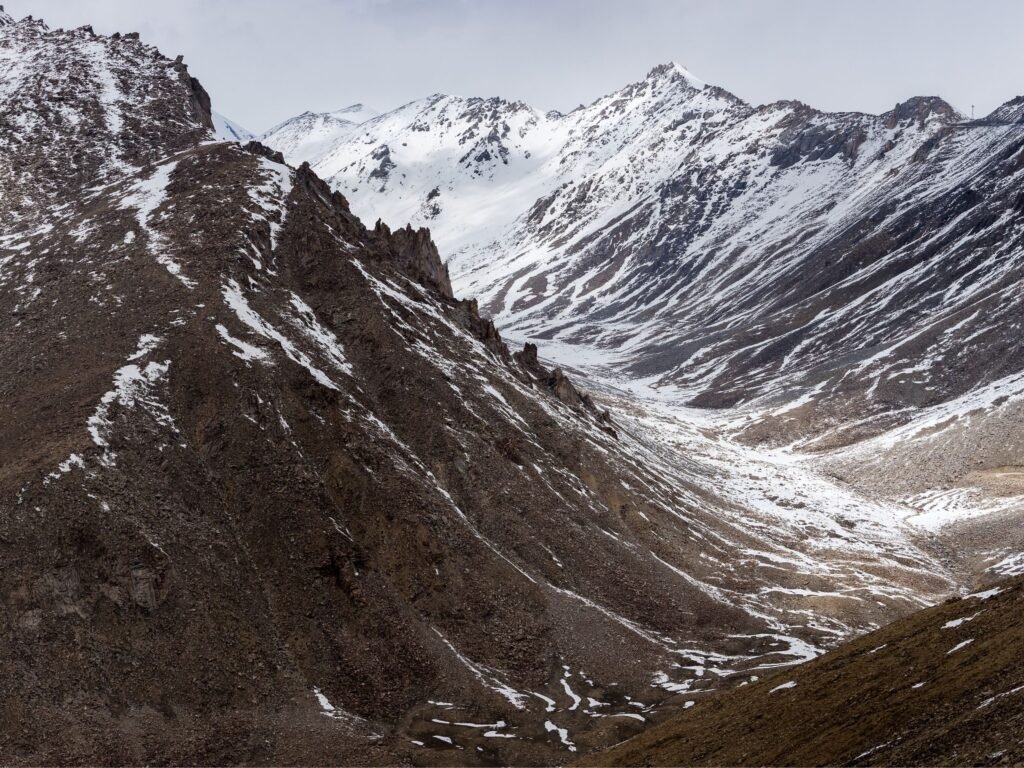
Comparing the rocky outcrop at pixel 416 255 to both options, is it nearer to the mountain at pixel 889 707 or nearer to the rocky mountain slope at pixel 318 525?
the rocky mountain slope at pixel 318 525

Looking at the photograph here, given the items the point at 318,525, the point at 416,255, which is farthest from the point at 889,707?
the point at 416,255

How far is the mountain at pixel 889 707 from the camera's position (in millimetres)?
25141

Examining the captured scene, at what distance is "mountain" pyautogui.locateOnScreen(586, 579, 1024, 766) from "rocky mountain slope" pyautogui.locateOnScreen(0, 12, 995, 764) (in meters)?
9.38

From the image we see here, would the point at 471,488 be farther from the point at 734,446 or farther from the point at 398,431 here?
the point at 734,446

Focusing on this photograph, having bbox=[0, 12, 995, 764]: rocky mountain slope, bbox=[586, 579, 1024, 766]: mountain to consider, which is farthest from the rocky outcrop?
bbox=[586, 579, 1024, 766]: mountain

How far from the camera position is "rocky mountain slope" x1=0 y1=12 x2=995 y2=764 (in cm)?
4297

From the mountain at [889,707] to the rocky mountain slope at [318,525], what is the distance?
9.38 m

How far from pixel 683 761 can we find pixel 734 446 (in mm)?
101424

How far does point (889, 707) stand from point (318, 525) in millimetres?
32084

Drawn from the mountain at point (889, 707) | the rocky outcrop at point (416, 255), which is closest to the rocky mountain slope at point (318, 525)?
the rocky outcrop at point (416, 255)

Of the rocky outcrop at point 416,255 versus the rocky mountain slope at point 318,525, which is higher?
the rocky outcrop at point 416,255

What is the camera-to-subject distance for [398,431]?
6369 centimetres

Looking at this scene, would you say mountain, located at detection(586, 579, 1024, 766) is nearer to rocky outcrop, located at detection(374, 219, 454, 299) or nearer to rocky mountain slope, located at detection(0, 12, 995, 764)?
rocky mountain slope, located at detection(0, 12, 995, 764)

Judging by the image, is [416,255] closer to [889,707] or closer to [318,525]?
[318,525]
